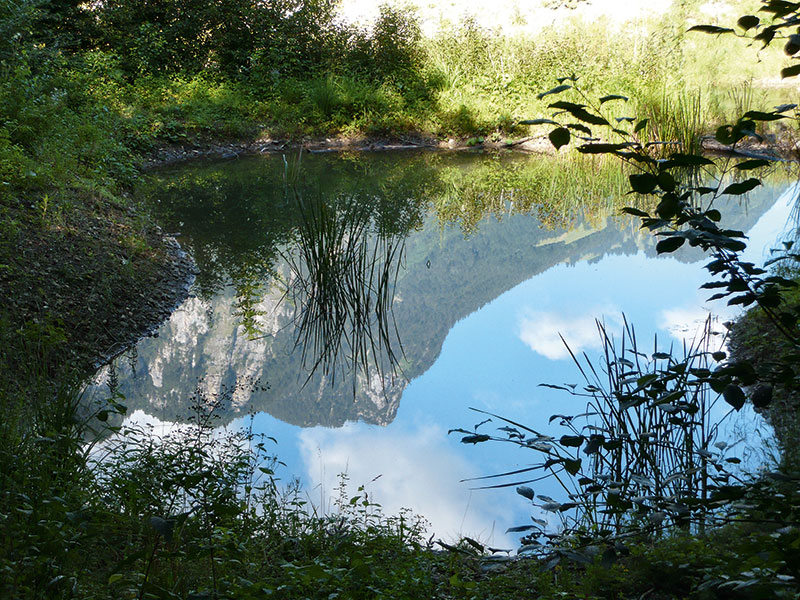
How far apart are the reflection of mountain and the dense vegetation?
0.28 metres

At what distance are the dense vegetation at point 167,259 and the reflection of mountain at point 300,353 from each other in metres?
0.28

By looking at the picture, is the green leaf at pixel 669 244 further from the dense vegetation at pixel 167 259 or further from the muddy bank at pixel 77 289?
the muddy bank at pixel 77 289

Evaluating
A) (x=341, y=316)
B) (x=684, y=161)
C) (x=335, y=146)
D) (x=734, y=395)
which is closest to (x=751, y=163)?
(x=684, y=161)

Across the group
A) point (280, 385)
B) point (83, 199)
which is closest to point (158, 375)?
point (280, 385)

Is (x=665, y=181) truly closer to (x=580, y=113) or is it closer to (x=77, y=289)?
(x=580, y=113)

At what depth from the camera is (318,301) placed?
14.5 ft

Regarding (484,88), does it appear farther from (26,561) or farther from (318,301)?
(26,561)

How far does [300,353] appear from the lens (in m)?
3.99

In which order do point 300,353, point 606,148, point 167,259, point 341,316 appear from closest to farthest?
1. point 606,148
2. point 300,353
3. point 341,316
4. point 167,259

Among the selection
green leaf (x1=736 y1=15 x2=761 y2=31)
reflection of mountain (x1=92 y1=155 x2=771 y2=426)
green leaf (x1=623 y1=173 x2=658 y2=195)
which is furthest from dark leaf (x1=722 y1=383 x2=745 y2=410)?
reflection of mountain (x1=92 y1=155 x2=771 y2=426)

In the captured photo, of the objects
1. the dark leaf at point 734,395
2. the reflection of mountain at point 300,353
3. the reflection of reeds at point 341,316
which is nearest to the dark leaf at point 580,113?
the dark leaf at point 734,395

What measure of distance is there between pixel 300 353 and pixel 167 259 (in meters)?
1.77

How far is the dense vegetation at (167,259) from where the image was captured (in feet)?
5.29

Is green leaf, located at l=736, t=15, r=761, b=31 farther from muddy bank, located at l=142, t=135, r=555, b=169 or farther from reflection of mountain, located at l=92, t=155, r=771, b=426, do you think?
muddy bank, located at l=142, t=135, r=555, b=169
